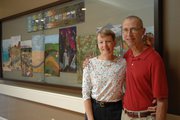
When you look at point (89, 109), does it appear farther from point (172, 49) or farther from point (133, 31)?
point (172, 49)

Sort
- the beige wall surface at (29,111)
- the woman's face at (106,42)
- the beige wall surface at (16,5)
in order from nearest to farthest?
the woman's face at (106,42) → the beige wall surface at (29,111) → the beige wall surface at (16,5)

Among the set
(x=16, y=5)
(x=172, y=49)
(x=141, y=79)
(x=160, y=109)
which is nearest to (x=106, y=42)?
(x=141, y=79)

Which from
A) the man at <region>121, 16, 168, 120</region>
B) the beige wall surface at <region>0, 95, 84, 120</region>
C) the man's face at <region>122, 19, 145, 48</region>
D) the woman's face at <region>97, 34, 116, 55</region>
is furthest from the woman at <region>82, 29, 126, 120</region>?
the beige wall surface at <region>0, 95, 84, 120</region>

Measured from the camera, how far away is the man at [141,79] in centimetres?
154

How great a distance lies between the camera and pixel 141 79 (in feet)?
5.29

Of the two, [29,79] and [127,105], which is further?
[29,79]

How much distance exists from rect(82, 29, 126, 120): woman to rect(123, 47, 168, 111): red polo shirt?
122 mm

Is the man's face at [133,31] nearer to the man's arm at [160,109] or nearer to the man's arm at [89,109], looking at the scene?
the man's arm at [160,109]

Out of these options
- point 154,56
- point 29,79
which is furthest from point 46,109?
point 154,56

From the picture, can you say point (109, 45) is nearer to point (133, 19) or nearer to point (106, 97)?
point (133, 19)

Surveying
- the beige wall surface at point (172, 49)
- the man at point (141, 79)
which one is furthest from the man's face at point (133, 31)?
the beige wall surface at point (172, 49)

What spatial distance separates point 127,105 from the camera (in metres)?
1.72

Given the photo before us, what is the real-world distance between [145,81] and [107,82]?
1.19ft

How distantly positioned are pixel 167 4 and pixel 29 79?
269cm
